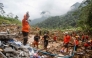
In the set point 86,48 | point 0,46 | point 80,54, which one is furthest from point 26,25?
point 86,48

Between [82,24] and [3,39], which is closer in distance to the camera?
[3,39]

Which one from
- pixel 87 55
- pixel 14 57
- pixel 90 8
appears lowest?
pixel 87 55

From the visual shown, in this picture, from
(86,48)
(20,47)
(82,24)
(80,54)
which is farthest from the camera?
(82,24)

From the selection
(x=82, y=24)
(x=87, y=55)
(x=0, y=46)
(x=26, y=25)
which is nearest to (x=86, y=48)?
(x=87, y=55)

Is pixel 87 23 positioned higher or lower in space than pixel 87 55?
higher

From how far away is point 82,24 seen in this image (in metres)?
23.9

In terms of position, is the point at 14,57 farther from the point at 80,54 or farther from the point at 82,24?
the point at 82,24

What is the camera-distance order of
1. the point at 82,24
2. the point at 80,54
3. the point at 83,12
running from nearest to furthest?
the point at 80,54 < the point at 83,12 < the point at 82,24

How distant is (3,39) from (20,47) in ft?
2.87

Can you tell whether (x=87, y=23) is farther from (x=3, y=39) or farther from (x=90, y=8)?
(x=3, y=39)

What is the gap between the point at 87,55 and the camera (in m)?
12.7

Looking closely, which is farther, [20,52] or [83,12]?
[83,12]

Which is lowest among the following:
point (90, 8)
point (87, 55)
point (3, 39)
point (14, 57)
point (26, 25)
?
point (87, 55)

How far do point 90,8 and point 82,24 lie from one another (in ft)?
11.9
